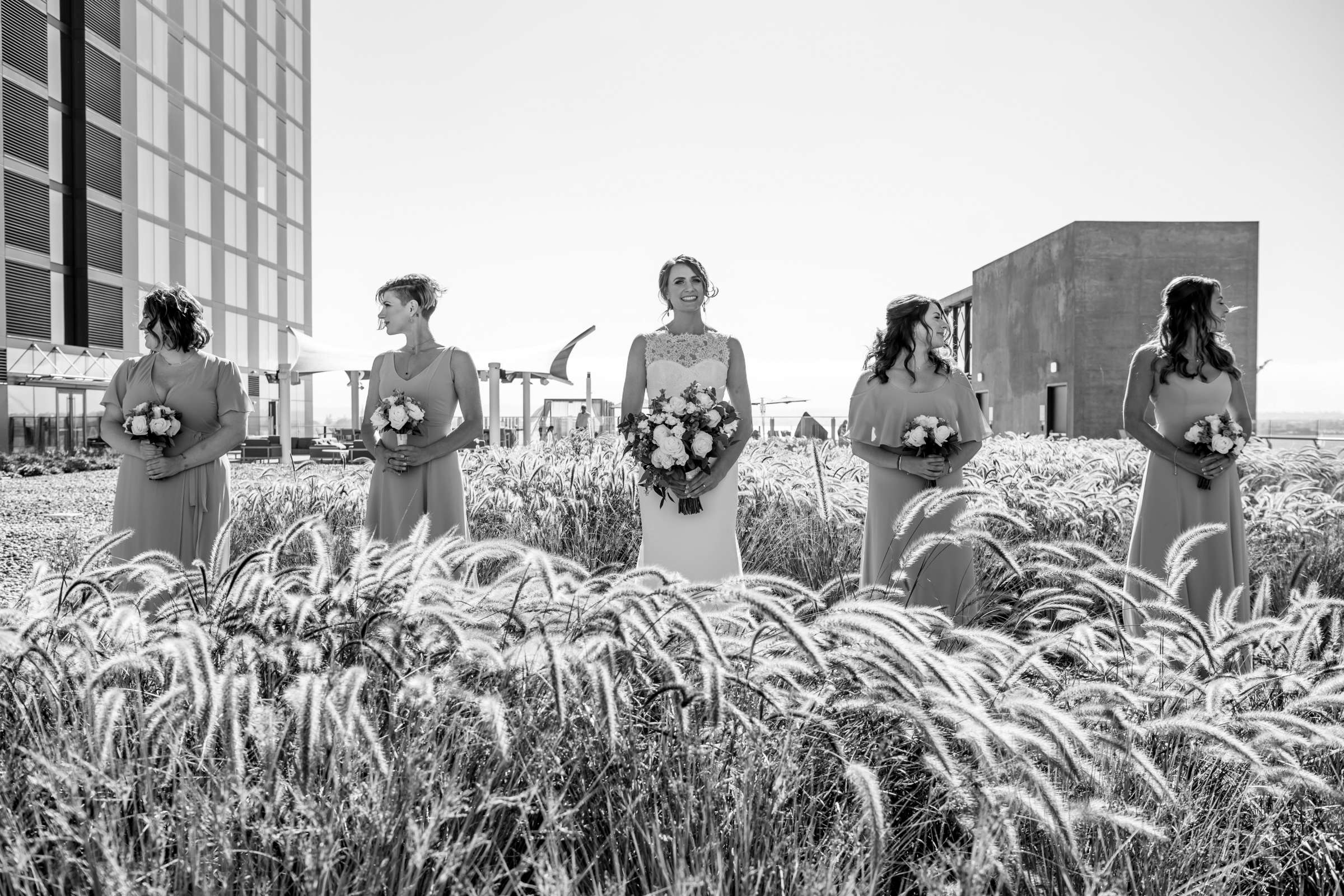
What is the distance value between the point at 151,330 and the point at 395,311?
1062 millimetres

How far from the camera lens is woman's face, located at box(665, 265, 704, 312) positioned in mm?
4145

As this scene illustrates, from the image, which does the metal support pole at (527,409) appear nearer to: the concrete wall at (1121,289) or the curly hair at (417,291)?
the concrete wall at (1121,289)

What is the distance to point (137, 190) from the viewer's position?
33031 mm

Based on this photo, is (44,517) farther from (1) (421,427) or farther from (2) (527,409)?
(2) (527,409)

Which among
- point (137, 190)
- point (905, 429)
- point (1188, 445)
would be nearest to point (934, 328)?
point (905, 429)

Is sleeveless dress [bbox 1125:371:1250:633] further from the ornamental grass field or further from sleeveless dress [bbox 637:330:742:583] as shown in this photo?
the ornamental grass field

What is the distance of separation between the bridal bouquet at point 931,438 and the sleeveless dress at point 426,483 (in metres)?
2.12

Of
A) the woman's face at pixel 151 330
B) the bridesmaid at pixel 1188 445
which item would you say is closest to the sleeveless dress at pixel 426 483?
the woman's face at pixel 151 330

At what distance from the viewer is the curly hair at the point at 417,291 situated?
425cm

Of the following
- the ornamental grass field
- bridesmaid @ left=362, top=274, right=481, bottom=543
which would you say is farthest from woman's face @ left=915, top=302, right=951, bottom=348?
the ornamental grass field

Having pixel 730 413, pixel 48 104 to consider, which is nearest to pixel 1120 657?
pixel 730 413

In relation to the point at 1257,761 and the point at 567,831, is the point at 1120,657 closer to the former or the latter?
the point at 1257,761

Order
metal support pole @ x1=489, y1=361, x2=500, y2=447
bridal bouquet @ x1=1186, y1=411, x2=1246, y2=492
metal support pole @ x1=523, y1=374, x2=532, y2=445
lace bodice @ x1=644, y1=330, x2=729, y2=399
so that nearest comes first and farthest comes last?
bridal bouquet @ x1=1186, y1=411, x2=1246, y2=492 → lace bodice @ x1=644, y1=330, x2=729, y2=399 → metal support pole @ x1=489, y1=361, x2=500, y2=447 → metal support pole @ x1=523, y1=374, x2=532, y2=445

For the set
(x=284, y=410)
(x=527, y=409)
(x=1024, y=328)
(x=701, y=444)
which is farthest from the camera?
(x=1024, y=328)
